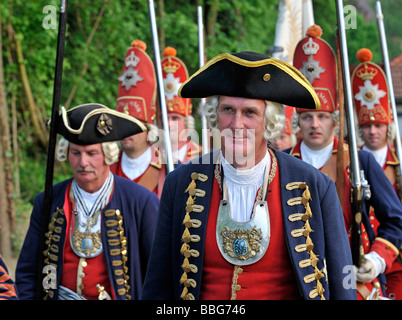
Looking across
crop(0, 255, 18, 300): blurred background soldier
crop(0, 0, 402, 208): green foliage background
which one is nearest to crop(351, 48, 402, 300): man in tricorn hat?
crop(0, 255, 18, 300): blurred background soldier

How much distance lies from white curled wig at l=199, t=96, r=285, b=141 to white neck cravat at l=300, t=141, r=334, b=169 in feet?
7.33

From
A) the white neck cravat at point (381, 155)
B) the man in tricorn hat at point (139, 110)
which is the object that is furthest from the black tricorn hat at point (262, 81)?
the white neck cravat at point (381, 155)

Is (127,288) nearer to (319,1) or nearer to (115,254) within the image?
(115,254)

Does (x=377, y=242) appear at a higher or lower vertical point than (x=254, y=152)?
lower

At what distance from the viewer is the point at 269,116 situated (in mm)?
3018

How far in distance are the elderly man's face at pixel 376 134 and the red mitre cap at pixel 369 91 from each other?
0.24 feet

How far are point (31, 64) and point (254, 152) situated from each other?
989 centimetres

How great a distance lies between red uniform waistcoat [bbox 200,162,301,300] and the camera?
2.91m

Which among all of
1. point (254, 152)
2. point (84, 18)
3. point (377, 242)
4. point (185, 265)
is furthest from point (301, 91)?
point (84, 18)

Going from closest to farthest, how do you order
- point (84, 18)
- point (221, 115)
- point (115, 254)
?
point (221, 115) < point (115, 254) < point (84, 18)

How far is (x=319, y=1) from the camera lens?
844 inches

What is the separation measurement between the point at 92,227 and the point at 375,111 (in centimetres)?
331

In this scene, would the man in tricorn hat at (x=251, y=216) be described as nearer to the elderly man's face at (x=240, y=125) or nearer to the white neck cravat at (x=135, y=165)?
the elderly man's face at (x=240, y=125)

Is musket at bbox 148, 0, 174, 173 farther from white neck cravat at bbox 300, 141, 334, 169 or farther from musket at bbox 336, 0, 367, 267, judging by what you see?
musket at bbox 336, 0, 367, 267
